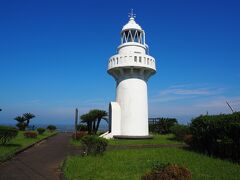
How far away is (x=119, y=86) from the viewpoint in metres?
30.3

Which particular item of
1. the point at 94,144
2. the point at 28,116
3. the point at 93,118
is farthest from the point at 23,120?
the point at 94,144

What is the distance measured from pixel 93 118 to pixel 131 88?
9.49 metres

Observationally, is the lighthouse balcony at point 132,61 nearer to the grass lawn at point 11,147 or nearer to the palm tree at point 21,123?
the grass lawn at point 11,147

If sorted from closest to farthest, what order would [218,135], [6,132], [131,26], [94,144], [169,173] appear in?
[169,173] → [218,135] → [94,144] → [6,132] → [131,26]

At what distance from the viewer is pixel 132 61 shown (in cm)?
2850

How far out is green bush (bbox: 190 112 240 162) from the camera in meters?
14.6

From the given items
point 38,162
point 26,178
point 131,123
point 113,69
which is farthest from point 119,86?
point 26,178

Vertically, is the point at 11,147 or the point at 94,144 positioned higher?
the point at 94,144

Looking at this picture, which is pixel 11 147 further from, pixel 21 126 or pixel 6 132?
pixel 21 126

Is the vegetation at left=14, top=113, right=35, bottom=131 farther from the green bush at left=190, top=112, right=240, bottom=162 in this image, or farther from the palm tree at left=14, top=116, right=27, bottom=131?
the green bush at left=190, top=112, right=240, bottom=162

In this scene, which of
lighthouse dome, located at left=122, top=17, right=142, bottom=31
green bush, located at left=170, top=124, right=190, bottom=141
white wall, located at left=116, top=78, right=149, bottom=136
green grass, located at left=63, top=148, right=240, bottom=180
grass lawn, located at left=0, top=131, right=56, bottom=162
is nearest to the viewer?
green grass, located at left=63, top=148, right=240, bottom=180

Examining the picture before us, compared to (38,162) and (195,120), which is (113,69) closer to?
(195,120)

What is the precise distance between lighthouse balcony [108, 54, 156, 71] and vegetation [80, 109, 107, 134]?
788cm

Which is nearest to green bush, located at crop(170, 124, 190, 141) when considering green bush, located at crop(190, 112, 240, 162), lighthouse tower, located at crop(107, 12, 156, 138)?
lighthouse tower, located at crop(107, 12, 156, 138)
